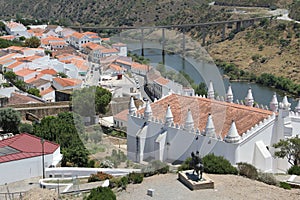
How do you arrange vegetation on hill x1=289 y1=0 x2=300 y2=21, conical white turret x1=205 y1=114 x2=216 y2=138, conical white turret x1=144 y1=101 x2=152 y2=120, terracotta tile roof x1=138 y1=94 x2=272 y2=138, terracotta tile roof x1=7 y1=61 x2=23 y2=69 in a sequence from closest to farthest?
conical white turret x1=205 y1=114 x2=216 y2=138, terracotta tile roof x1=138 y1=94 x2=272 y2=138, conical white turret x1=144 y1=101 x2=152 y2=120, terracotta tile roof x1=7 y1=61 x2=23 y2=69, vegetation on hill x1=289 y1=0 x2=300 y2=21

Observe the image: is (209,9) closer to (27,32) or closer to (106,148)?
(27,32)

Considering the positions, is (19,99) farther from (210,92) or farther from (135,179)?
(135,179)

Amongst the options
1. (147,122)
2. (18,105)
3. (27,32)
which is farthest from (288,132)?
(27,32)

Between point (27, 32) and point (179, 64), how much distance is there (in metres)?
32.9

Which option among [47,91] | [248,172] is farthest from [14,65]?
[248,172]

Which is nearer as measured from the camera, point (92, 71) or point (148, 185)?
point (148, 185)

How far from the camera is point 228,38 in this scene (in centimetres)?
4512

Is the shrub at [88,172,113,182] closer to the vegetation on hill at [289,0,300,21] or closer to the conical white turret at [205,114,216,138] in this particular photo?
the conical white turret at [205,114,216,138]

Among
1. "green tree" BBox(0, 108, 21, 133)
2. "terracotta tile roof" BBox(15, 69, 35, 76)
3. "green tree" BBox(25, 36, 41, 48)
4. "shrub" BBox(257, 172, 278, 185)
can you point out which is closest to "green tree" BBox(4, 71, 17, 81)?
"terracotta tile roof" BBox(15, 69, 35, 76)

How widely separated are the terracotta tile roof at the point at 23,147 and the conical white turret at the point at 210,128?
12.8 ft

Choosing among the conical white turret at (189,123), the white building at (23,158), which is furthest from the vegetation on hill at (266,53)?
the white building at (23,158)

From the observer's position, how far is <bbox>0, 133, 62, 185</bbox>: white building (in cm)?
1180

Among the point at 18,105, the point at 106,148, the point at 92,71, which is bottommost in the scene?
the point at 18,105

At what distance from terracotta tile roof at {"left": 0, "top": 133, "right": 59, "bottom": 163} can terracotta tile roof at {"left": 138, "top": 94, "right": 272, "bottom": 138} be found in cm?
290
